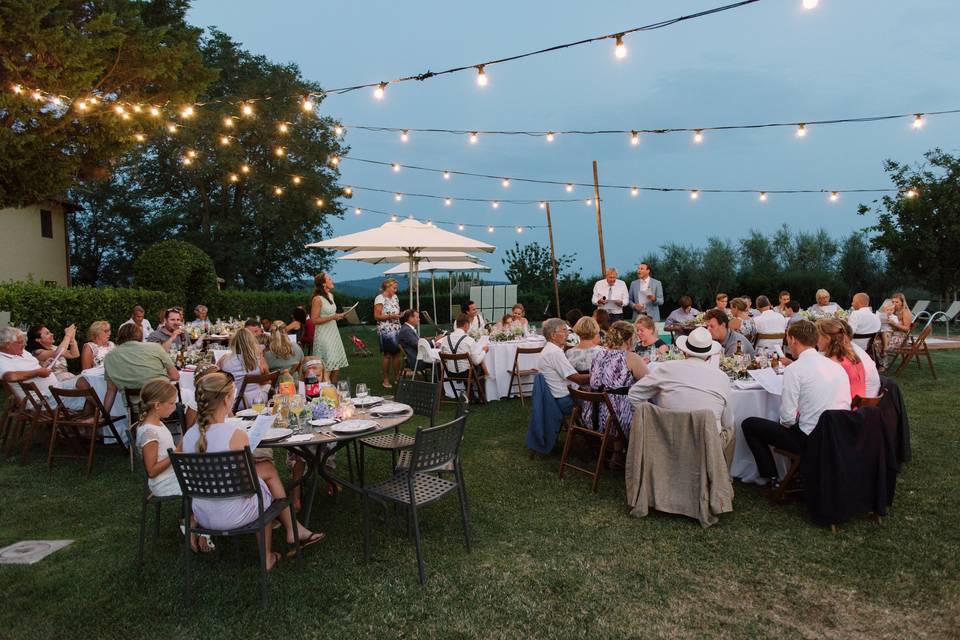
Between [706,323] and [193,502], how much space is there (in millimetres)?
4609

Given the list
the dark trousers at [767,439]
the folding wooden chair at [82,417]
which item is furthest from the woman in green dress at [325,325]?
the dark trousers at [767,439]

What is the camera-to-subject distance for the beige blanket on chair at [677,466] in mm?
3670

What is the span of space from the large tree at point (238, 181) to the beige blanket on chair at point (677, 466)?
2076 centimetres

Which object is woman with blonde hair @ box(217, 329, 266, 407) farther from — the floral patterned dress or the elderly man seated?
the elderly man seated

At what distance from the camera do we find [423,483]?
11.8 ft

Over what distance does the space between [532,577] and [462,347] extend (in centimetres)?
455

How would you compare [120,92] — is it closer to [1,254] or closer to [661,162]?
[1,254]

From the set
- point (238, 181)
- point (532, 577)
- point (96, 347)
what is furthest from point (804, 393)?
point (238, 181)

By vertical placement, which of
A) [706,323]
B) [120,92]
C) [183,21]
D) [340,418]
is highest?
[183,21]

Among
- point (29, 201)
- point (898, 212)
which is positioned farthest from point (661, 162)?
point (29, 201)

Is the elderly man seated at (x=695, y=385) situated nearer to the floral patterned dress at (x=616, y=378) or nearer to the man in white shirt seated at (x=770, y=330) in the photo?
the floral patterned dress at (x=616, y=378)

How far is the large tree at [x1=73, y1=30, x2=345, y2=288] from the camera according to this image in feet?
74.6

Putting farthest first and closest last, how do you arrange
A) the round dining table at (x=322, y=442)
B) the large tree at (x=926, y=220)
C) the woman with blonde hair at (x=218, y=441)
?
1. the large tree at (x=926, y=220)
2. the round dining table at (x=322, y=442)
3. the woman with blonde hair at (x=218, y=441)

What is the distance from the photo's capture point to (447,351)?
756cm
